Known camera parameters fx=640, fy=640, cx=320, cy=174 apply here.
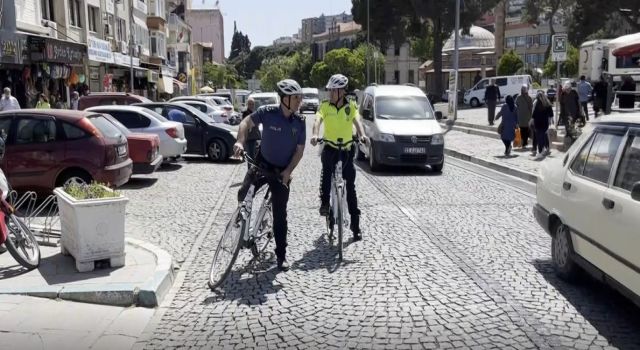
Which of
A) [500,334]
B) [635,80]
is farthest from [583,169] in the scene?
[635,80]

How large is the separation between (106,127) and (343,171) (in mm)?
5139

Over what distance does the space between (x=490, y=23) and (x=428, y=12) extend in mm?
84957

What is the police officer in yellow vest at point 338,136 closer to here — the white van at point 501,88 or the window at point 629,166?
the window at point 629,166


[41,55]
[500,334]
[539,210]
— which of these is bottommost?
[500,334]

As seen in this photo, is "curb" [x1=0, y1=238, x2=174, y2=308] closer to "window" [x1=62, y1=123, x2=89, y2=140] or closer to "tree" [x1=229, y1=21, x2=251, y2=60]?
"window" [x1=62, y1=123, x2=89, y2=140]

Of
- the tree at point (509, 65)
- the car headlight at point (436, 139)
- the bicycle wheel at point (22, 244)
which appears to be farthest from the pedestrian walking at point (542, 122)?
the tree at point (509, 65)

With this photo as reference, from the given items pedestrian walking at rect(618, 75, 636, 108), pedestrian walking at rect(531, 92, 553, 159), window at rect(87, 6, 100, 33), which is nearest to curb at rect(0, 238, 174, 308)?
pedestrian walking at rect(531, 92, 553, 159)

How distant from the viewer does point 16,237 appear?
6.39 meters

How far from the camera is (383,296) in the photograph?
5.71 metres

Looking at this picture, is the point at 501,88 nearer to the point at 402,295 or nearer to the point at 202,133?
the point at 202,133

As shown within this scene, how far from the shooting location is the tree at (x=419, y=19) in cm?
4428

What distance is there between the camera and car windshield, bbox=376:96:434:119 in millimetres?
15211

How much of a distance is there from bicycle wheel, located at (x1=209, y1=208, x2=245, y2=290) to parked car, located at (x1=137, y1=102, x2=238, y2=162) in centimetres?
1149

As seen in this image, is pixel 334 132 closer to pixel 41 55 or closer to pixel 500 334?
pixel 500 334
